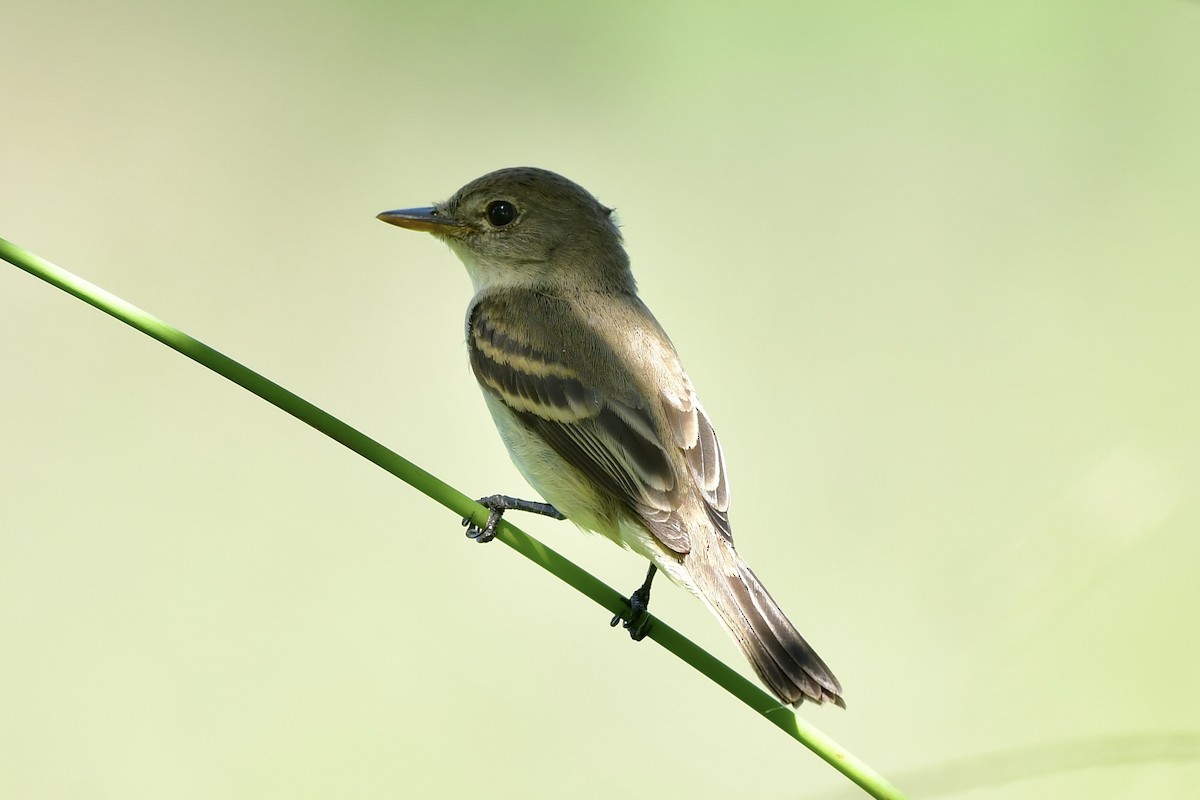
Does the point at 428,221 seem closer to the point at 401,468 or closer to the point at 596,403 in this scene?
the point at 596,403

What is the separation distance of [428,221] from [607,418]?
962 millimetres

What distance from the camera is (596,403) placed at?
281 cm

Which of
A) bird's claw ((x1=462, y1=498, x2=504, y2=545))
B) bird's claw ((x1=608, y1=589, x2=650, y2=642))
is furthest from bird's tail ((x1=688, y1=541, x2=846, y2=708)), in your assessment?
bird's claw ((x1=462, y1=498, x2=504, y2=545))

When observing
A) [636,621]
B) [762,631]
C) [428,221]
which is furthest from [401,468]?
[428,221]

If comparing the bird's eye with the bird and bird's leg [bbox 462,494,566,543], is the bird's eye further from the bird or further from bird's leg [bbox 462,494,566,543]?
bird's leg [bbox 462,494,566,543]

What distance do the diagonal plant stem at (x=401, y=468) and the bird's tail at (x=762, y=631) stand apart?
31 cm

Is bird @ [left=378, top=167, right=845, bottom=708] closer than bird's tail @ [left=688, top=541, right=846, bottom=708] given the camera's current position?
No

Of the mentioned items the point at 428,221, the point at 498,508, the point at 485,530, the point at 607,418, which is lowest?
the point at 485,530

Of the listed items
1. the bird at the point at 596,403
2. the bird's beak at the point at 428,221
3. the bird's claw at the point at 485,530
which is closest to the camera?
the bird's claw at the point at 485,530

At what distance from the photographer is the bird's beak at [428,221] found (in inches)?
132

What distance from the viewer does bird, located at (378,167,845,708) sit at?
2.53 meters

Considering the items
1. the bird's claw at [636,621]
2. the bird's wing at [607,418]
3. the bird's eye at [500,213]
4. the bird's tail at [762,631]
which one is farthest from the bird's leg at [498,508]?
the bird's eye at [500,213]

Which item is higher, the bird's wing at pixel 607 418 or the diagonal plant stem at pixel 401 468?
the bird's wing at pixel 607 418

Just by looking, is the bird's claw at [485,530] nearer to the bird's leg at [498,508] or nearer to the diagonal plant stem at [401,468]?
the bird's leg at [498,508]
